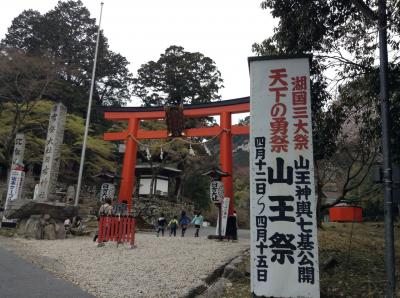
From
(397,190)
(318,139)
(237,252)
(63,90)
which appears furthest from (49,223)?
(63,90)

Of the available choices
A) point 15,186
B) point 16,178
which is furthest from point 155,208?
point 15,186

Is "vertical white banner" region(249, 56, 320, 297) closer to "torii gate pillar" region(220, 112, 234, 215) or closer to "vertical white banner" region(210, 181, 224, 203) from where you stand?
"vertical white banner" region(210, 181, 224, 203)

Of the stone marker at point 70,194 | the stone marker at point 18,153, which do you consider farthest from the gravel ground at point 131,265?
the stone marker at point 70,194

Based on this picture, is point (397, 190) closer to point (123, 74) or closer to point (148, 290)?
point (148, 290)

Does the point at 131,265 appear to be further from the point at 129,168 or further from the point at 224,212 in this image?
the point at 129,168

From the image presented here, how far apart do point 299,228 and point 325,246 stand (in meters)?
6.14

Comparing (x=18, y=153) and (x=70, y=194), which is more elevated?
(x=18, y=153)

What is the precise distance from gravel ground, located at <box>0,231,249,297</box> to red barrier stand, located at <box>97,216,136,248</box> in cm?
31

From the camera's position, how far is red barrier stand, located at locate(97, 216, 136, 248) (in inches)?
471

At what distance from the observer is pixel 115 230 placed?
473 inches

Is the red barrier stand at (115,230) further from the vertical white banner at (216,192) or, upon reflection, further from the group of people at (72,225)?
the group of people at (72,225)

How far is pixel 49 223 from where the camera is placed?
14695 millimetres

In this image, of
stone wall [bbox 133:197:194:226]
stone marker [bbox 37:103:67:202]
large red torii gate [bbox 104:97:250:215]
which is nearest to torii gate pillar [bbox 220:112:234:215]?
large red torii gate [bbox 104:97:250:215]

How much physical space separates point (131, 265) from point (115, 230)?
376 centimetres
